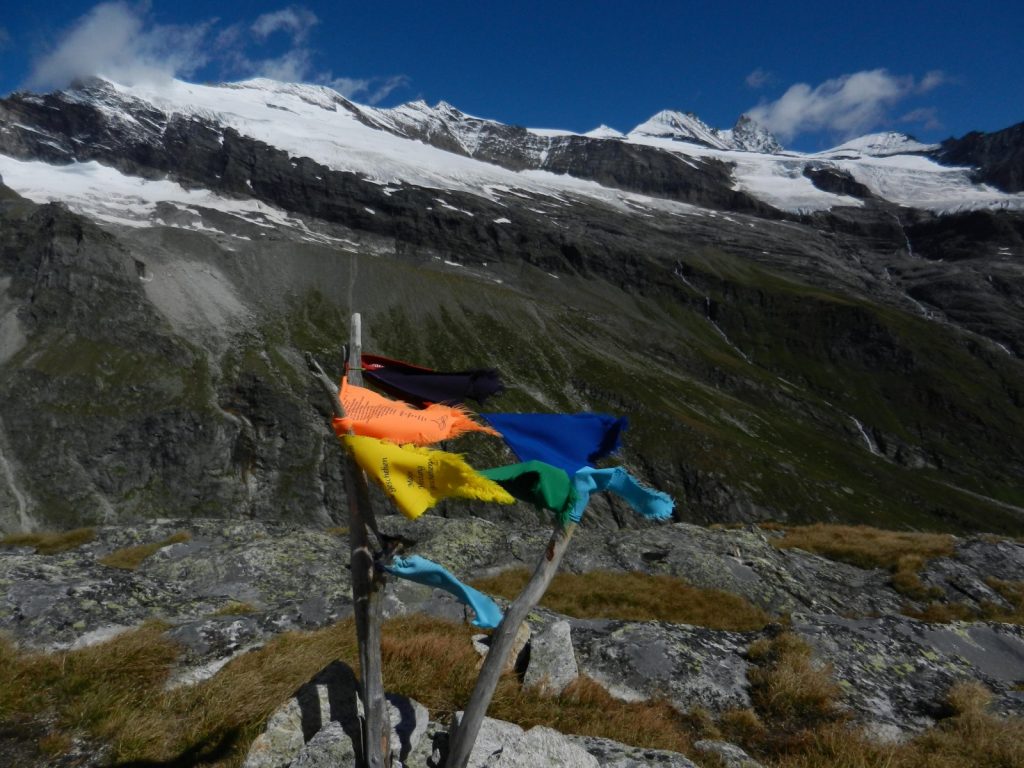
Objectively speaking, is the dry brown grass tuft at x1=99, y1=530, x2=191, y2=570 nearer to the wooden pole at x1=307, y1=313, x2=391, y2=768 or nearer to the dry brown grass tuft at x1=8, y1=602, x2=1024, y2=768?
the dry brown grass tuft at x1=8, y1=602, x2=1024, y2=768

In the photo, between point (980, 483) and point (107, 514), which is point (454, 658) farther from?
point (980, 483)

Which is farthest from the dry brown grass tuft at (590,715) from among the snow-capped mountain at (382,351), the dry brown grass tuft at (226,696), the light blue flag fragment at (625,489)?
the snow-capped mountain at (382,351)

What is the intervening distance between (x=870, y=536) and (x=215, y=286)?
143 metres

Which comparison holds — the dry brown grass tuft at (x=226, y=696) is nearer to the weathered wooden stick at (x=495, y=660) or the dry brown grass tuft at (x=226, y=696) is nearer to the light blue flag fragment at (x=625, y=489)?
the weathered wooden stick at (x=495, y=660)

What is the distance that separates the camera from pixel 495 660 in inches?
252

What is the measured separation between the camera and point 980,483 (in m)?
147

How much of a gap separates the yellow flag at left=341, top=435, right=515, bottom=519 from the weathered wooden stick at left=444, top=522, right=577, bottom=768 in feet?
3.10

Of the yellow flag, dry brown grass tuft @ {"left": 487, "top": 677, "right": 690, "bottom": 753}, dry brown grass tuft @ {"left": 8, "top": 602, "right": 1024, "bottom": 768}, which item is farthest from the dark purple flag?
dry brown grass tuft @ {"left": 487, "top": 677, "right": 690, "bottom": 753}

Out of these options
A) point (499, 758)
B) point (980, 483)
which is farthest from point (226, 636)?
point (980, 483)

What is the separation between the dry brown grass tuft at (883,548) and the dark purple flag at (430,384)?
21803 millimetres

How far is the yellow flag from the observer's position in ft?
20.8

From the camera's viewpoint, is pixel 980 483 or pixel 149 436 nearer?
pixel 149 436

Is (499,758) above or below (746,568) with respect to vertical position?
above

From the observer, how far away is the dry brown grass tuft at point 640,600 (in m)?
18.0
